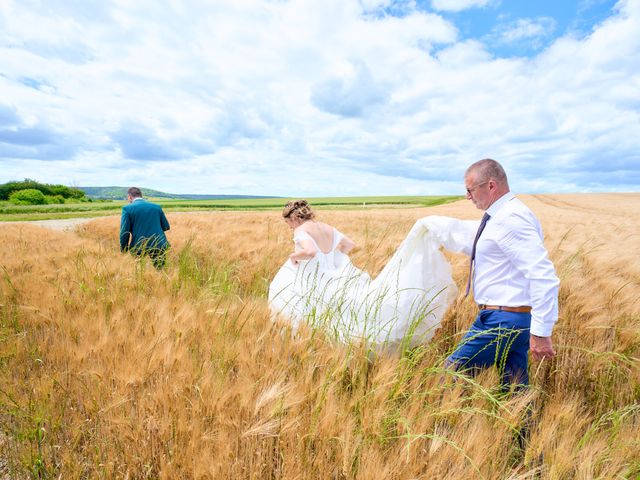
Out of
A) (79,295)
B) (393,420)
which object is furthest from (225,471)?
(79,295)

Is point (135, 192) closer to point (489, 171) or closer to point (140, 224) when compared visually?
point (140, 224)

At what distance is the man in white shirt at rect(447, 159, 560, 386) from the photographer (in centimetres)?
169

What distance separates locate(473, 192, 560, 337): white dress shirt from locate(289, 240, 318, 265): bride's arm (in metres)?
1.51

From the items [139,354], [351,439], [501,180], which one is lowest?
[351,439]

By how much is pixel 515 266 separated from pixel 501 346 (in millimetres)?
465

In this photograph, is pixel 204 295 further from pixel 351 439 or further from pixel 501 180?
pixel 501 180

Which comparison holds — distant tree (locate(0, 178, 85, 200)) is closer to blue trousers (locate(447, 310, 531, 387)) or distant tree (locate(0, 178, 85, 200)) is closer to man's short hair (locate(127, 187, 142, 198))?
man's short hair (locate(127, 187, 142, 198))

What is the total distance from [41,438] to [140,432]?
48 centimetres

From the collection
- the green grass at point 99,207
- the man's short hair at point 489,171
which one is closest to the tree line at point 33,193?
the green grass at point 99,207

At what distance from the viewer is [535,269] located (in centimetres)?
170

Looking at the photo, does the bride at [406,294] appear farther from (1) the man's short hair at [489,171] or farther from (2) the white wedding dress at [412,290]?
(1) the man's short hair at [489,171]

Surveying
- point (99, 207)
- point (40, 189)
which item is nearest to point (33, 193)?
point (40, 189)

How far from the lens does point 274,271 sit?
4562mm

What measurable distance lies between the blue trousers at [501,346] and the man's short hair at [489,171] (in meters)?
0.76
